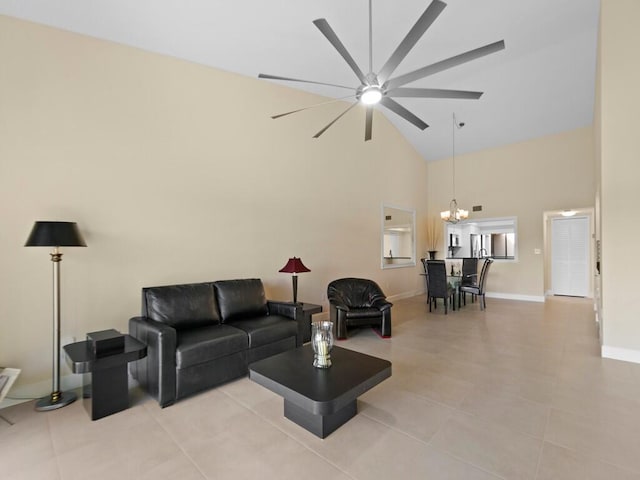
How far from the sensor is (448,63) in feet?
7.47

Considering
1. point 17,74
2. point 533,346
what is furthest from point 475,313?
point 17,74

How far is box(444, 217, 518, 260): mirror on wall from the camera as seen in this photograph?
7.60 meters

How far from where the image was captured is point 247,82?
14.0 ft

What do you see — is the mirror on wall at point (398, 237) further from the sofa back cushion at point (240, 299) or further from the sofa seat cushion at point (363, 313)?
the sofa back cushion at point (240, 299)

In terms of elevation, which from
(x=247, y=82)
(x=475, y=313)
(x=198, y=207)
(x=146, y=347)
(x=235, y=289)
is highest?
(x=247, y=82)

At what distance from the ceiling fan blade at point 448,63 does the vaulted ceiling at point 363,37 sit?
153 cm

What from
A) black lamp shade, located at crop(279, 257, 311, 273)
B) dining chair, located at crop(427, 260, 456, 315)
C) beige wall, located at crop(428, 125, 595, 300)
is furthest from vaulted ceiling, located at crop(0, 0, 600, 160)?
dining chair, located at crop(427, 260, 456, 315)

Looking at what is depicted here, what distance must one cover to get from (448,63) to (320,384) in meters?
2.58

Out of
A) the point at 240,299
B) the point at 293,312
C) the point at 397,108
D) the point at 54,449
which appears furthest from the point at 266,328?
the point at 397,108

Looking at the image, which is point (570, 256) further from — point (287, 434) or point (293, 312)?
point (287, 434)

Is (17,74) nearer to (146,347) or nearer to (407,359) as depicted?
(146,347)

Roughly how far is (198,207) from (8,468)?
8.83 ft

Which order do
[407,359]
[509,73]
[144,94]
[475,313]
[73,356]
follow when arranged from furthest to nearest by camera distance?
[475,313] → [509,73] → [407,359] → [144,94] → [73,356]

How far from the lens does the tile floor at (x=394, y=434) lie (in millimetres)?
1812
